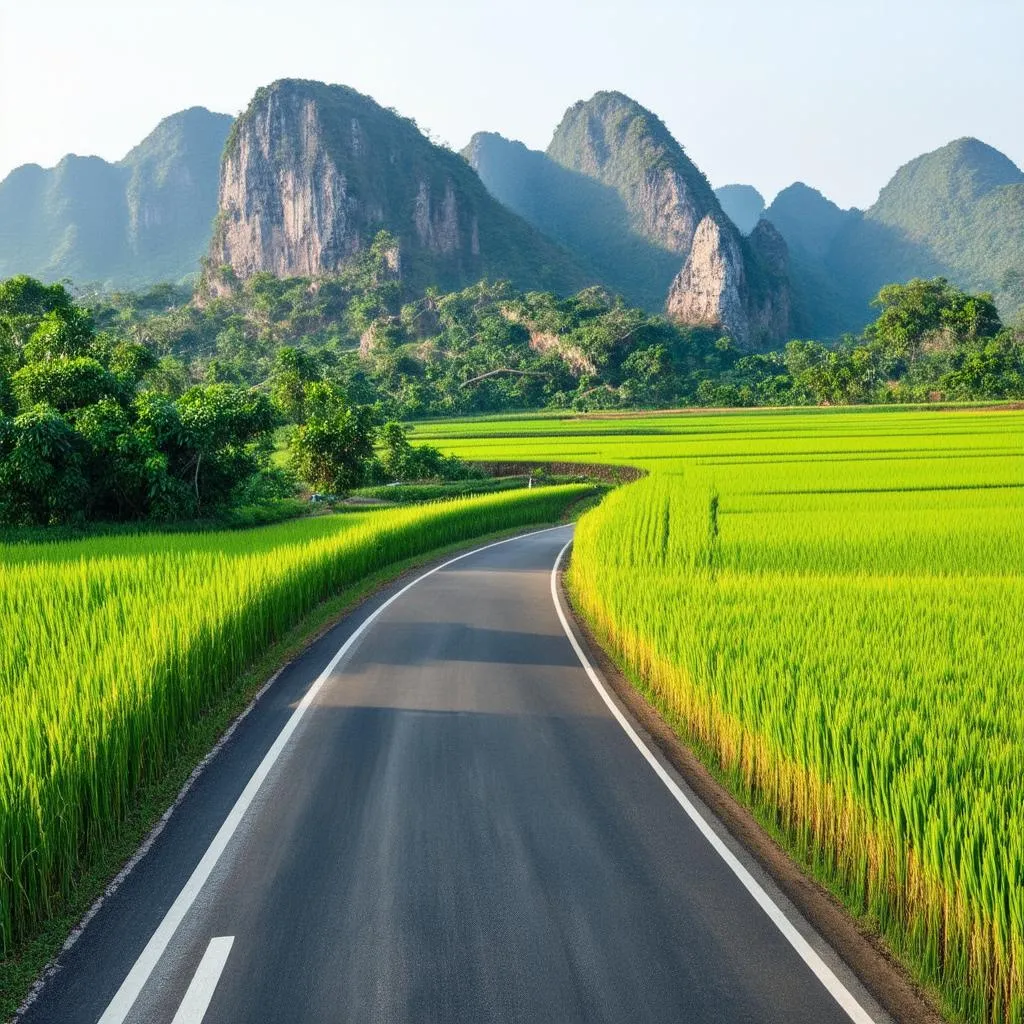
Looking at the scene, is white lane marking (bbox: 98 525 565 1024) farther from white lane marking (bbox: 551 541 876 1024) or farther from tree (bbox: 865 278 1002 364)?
tree (bbox: 865 278 1002 364)

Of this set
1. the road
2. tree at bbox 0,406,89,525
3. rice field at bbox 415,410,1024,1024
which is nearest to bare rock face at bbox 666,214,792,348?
tree at bbox 0,406,89,525

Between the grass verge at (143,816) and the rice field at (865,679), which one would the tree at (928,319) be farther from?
the grass verge at (143,816)

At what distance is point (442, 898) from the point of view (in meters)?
5.82

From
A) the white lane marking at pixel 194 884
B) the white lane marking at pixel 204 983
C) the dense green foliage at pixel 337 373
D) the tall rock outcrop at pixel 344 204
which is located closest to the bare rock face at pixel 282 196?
the tall rock outcrop at pixel 344 204

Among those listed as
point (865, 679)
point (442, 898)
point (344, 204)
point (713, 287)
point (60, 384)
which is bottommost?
point (442, 898)

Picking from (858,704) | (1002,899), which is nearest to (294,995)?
(1002,899)

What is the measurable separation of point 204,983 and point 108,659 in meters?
4.40

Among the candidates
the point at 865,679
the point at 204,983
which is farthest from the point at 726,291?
the point at 204,983

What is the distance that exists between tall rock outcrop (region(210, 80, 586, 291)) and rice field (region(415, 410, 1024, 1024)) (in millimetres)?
147737

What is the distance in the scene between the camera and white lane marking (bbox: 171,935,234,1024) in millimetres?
4633

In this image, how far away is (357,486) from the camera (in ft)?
137

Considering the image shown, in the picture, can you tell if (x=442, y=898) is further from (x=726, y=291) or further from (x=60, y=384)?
(x=726, y=291)

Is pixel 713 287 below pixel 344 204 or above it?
below

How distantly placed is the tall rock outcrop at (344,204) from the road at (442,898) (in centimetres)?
15707
